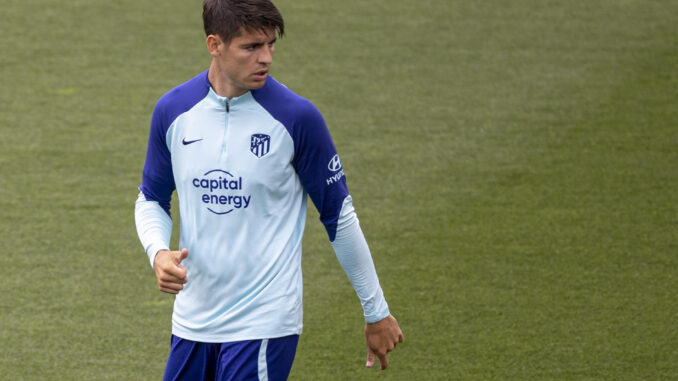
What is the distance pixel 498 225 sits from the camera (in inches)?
213

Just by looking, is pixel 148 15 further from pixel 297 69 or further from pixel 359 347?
pixel 359 347

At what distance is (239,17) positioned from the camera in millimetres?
2449

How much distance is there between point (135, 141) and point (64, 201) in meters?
0.87

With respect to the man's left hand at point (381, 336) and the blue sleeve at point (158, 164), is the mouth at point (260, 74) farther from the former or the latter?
the man's left hand at point (381, 336)

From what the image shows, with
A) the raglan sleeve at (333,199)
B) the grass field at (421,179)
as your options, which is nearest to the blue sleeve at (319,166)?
the raglan sleeve at (333,199)

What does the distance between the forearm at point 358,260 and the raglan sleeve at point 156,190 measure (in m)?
0.47

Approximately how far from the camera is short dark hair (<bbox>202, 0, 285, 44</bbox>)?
245 centimetres

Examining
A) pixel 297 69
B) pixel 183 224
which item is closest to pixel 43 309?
pixel 183 224

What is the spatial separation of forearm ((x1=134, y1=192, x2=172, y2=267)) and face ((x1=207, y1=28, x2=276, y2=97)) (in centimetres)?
42

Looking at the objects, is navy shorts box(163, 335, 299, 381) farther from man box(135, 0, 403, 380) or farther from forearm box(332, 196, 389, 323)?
forearm box(332, 196, 389, 323)

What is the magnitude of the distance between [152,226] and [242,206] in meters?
0.28

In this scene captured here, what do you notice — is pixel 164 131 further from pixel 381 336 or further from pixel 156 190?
pixel 381 336

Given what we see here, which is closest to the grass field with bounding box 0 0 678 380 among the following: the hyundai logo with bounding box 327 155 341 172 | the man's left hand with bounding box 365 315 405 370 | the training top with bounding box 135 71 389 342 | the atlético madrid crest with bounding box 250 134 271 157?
the man's left hand with bounding box 365 315 405 370

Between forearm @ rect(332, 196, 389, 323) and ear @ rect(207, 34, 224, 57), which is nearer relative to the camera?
ear @ rect(207, 34, 224, 57)
